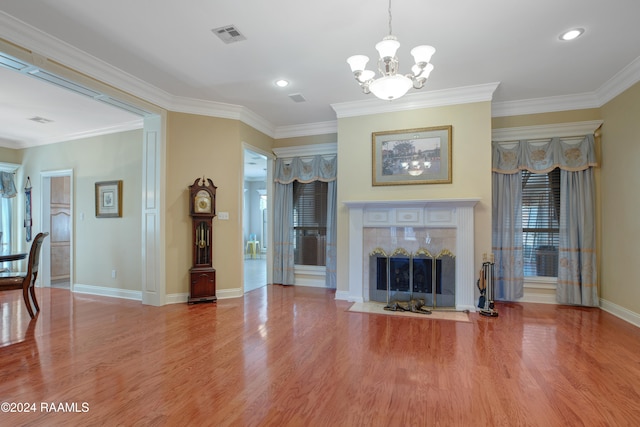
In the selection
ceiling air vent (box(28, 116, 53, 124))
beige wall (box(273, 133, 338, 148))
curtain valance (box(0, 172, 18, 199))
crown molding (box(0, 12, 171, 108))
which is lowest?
curtain valance (box(0, 172, 18, 199))

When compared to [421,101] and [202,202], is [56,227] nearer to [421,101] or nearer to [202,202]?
[202,202]

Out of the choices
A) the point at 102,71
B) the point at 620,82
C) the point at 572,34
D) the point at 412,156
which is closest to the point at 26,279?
the point at 102,71

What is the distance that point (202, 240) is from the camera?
4.73 meters

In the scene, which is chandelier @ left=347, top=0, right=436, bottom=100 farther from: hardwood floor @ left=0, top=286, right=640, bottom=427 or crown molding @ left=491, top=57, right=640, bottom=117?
crown molding @ left=491, top=57, right=640, bottom=117

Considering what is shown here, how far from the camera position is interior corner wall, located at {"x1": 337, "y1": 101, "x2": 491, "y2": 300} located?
432 centimetres

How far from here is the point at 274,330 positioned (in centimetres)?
353

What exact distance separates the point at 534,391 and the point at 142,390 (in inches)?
111

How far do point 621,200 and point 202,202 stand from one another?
5.71m

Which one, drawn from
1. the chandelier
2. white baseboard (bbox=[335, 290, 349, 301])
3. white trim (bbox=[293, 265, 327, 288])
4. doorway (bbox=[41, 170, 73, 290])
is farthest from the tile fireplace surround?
doorway (bbox=[41, 170, 73, 290])

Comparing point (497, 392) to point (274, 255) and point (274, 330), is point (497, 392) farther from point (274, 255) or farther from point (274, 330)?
point (274, 255)

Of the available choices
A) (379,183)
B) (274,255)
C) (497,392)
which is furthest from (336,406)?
(274,255)

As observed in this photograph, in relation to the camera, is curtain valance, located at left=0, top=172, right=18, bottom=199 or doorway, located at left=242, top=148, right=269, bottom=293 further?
doorway, located at left=242, top=148, right=269, bottom=293

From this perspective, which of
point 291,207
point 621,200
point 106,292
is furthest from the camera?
point 291,207

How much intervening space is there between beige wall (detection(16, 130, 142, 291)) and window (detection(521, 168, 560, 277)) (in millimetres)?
6149
